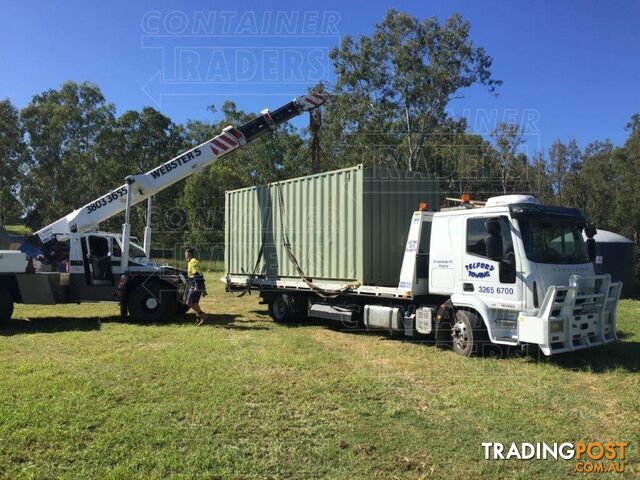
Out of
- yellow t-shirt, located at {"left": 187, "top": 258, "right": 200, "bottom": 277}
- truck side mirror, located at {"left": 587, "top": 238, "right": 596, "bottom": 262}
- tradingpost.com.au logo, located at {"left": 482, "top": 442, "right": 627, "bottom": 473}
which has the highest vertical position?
truck side mirror, located at {"left": 587, "top": 238, "right": 596, "bottom": 262}

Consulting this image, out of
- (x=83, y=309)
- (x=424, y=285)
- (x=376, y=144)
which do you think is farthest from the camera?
(x=376, y=144)

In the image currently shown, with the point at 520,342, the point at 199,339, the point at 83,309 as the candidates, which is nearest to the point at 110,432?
the point at 199,339

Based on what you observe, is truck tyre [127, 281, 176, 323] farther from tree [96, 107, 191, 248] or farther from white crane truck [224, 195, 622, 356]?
tree [96, 107, 191, 248]

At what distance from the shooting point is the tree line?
28141 millimetres

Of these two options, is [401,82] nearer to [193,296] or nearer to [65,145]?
[193,296]

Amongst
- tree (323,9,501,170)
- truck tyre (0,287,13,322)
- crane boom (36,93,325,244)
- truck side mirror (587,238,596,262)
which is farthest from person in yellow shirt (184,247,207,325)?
tree (323,9,501,170)

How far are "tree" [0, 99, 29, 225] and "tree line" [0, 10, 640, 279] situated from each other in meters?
0.08

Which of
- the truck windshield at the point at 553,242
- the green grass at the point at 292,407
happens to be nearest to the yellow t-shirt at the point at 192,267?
the green grass at the point at 292,407

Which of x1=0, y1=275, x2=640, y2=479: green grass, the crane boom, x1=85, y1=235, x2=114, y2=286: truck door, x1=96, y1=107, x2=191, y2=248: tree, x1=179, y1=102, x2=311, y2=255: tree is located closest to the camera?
x1=0, y1=275, x2=640, y2=479: green grass

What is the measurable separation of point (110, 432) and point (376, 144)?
1023 inches

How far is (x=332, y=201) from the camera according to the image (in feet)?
34.8

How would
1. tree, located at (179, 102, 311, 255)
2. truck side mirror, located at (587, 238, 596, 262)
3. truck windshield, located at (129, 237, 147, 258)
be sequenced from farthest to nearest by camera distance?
tree, located at (179, 102, 311, 255)
truck windshield, located at (129, 237, 147, 258)
truck side mirror, located at (587, 238, 596, 262)

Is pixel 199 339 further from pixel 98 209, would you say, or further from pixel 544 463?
pixel 544 463

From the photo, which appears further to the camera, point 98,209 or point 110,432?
point 98,209
